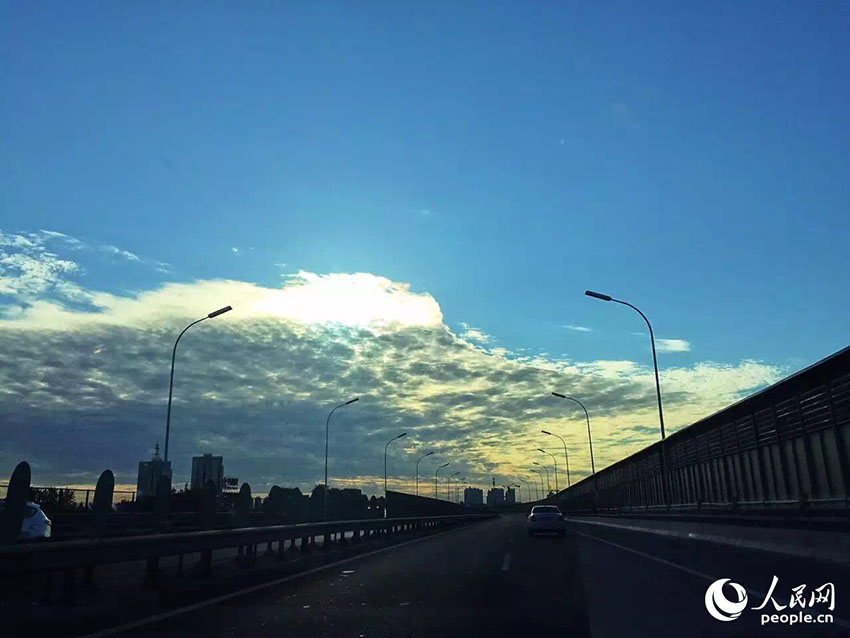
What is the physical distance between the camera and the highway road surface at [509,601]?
27.2ft

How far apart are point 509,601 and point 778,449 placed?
59.3 ft

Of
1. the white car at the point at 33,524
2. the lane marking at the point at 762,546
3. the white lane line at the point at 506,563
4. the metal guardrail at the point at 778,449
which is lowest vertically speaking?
the white lane line at the point at 506,563

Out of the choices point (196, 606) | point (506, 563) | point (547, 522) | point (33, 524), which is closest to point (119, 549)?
point (196, 606)

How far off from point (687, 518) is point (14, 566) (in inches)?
988

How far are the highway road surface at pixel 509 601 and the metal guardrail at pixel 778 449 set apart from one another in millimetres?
5446

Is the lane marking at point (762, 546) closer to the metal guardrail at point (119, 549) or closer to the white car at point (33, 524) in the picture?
the metal guardrail at point (119, 549)

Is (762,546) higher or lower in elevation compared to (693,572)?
higher

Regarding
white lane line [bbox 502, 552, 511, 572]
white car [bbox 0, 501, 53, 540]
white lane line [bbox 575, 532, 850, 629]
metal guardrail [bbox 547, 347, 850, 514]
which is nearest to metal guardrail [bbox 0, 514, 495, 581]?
white car [bbox 0, 501, 53, 540]

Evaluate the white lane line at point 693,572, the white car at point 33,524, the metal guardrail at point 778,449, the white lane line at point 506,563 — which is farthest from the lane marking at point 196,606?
the metal guardrail at point 778,449

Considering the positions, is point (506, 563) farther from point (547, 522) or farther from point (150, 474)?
point (150, 474)

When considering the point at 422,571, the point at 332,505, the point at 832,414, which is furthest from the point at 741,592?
the point at 332,505

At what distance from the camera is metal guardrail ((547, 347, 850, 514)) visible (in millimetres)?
20375

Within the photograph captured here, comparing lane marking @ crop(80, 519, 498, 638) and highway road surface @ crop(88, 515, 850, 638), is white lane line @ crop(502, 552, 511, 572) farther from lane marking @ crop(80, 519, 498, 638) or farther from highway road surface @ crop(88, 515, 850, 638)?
lane marking @ crop(80, 519, 498, 638)

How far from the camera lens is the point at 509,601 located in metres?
10.7
